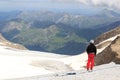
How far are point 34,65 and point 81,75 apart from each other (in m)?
23.8

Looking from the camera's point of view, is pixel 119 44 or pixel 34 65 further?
pixel 34 65

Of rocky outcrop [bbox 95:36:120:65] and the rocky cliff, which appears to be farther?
the rocky cliff

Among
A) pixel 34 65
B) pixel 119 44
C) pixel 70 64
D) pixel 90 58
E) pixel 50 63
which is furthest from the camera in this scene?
pixel 70 64

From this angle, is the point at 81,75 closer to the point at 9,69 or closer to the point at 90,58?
the point at 90,58

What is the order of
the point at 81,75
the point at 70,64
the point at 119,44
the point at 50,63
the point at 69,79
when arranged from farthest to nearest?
the point at 70,64 → the point at 50,63 → the point at 119,44 → the point at 81,75 → the point at 69,79

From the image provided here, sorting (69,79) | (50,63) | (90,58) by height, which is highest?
(50,63)

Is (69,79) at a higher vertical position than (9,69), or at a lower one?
lower

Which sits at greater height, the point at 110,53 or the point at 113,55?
the point at 110,53

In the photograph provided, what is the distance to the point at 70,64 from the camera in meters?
67.6

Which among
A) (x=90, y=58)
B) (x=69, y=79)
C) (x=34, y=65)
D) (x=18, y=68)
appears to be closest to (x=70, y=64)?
(x=34, y=65)

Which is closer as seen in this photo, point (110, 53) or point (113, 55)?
point (113, 55)

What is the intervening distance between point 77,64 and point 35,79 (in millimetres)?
37870

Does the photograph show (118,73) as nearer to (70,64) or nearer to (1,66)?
(1,66)

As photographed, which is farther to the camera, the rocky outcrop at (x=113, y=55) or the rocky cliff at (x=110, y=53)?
the rocky cliff at (x=110, y=53)
